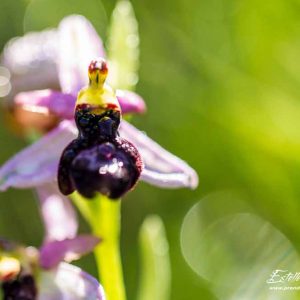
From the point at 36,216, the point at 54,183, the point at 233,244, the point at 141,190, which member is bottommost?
the point at 36,216

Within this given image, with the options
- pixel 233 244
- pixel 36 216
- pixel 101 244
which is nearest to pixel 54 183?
pixel 101 244

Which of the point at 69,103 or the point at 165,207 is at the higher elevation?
the point at 69,103

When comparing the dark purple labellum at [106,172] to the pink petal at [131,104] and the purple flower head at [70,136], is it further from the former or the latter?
the pink petal at [131,104]

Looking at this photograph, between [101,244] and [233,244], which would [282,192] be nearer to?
[233,244]

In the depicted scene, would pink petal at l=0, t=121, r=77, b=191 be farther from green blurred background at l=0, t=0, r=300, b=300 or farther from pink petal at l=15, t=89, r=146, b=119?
green blurred background at l=0, t=0, r=300, b=300

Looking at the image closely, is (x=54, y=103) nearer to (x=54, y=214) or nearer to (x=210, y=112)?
(x=54, y=214)
